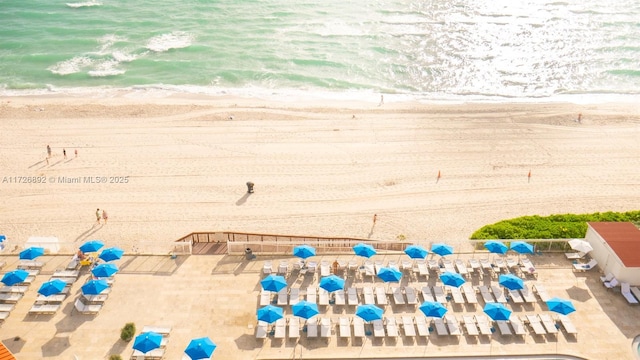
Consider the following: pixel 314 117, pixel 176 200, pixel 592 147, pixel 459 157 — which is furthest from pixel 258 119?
pixel 592 147

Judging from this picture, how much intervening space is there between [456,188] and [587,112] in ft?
58.8

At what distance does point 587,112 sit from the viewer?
1751 inches

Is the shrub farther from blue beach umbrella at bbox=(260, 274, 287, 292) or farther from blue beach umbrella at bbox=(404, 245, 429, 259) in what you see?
blue beach umbrella at bbox=(404, 245, 429, 259)

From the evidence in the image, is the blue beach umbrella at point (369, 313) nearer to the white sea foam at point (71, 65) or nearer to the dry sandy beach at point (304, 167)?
the dry sandy beach at point (304, 167)

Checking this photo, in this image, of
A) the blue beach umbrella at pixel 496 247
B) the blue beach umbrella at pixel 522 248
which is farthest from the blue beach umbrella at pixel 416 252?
the blue beach umbrella at pixel 522 248

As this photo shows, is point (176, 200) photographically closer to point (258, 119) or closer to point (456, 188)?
point (258, 119)

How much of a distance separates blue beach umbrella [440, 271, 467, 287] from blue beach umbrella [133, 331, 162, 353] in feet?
36.5

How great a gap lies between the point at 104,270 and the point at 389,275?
11.7 m

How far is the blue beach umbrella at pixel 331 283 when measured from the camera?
21797mm

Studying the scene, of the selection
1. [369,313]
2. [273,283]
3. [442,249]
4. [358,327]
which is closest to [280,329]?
[273,283]

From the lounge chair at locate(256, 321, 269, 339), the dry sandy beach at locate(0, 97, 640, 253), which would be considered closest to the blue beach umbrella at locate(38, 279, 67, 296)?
the dry sandy beach at locate(0, 97, 640, 253)

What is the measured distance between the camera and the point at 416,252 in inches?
948

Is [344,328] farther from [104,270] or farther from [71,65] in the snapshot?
[71,65]

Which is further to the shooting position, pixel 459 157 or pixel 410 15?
pixel 410 15
